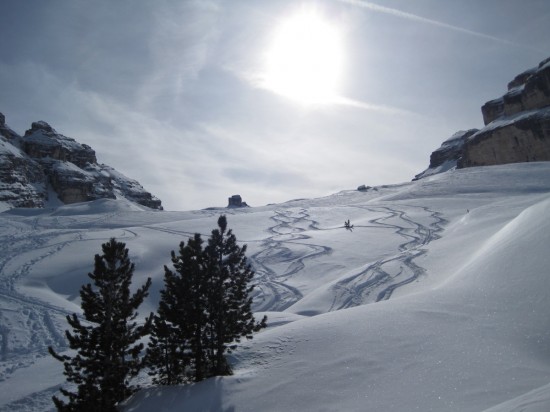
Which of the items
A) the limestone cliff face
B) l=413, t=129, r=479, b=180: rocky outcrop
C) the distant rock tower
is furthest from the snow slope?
l=413, t=129, r=479, b=180: rocky outcrop

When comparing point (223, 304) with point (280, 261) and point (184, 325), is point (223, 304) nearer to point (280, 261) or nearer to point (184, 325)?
point (184, 325)

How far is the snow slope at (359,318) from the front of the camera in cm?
813

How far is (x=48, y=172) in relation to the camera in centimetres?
9381

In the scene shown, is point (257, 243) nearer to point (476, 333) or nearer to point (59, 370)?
point (59, 370)

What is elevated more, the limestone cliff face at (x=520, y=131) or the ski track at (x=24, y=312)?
the limestone cliff face at (x=520, y=131)

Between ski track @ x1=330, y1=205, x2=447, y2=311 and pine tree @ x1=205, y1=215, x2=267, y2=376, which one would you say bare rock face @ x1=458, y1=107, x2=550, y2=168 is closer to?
ski track @ x1=330, y1=205, x2=447, y2=311

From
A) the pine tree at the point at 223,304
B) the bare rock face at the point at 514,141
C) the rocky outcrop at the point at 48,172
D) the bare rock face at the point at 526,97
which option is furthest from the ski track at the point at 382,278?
the rocky outcrop at the point at 48,172

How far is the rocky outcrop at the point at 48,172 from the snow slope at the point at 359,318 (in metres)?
53.9

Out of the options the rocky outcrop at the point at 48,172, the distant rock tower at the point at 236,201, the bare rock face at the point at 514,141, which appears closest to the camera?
the bare rock face at the point at 514,141

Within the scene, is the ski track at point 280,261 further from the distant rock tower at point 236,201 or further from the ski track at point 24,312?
the distant rock tower at point 236,201

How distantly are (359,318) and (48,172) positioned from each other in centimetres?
10237

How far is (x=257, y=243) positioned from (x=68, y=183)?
74757 millimetres

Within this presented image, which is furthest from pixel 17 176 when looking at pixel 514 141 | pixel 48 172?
pixel 514 141

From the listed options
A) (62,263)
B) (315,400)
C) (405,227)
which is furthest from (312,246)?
(315,400)
